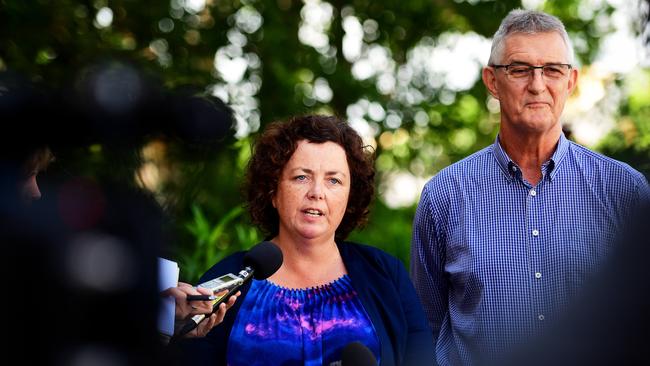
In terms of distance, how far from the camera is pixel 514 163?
3488mm

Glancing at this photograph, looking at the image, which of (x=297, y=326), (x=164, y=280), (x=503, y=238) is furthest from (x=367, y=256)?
(x=164, y=280)

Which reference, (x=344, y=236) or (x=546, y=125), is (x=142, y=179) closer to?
(x=344, y=236)

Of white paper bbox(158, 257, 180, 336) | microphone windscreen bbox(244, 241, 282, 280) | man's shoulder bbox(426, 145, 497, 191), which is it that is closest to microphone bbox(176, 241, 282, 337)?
microphone windscreen bbox(244, 241, 282, 280)

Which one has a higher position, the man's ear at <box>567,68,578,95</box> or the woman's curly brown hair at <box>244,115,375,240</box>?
the man's ear at <box>567,68,578,95</box>

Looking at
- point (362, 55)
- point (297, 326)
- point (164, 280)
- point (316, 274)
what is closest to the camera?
point (164, 280)

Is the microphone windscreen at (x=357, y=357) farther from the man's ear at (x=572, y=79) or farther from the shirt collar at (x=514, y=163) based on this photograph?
the man's ear at (x=572, y=79)

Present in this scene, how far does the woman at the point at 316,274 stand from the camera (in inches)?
106

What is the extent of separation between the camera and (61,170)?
2.35ft

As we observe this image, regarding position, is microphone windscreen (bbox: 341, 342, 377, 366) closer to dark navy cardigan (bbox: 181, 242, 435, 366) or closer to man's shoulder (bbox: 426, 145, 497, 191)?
dark navy cardigan (bbox: 181, 242, 435, 366)

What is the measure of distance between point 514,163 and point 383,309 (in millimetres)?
1023

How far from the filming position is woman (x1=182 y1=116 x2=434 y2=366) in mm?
A: 2686

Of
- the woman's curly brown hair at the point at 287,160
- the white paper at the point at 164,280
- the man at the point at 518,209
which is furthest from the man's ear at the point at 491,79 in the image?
the white paper at the point at 164,280

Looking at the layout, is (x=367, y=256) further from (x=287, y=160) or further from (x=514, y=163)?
(x=514, y=163)

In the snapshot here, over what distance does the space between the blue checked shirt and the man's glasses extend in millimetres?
280
